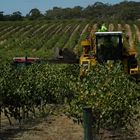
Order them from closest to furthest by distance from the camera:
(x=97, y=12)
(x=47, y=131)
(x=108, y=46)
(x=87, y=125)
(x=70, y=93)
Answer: (x=87, y=125) < (x=47, y=131) < (x=70, y=93) < (x=108, y=46) < (x=97, y=12)

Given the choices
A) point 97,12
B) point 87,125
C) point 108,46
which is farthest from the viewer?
point 97,12

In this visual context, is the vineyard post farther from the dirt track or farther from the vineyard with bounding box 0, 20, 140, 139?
the dirt track

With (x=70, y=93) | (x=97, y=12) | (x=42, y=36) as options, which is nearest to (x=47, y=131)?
(x=70, y=93)

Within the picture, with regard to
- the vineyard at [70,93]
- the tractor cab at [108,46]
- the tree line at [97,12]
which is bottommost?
the vineyard at [70,93]

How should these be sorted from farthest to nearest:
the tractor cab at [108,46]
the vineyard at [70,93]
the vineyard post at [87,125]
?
1. the tractor cab at [108,46]
2. the vineyard at [70,93]
3. the vineyard post at [87,125]

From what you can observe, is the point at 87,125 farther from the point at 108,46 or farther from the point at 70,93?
the point at 108,46

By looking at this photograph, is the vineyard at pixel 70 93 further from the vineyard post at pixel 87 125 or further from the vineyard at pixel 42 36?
A: the vineyard at pixel 42 36

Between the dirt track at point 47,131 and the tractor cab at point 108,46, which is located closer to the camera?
the dirt track at point 47,131

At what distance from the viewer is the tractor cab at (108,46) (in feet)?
56.5

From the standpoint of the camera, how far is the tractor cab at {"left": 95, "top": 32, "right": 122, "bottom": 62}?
1721 centimetres

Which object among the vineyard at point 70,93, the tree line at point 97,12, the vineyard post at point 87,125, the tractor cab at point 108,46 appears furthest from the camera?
the tree line at point 97,12

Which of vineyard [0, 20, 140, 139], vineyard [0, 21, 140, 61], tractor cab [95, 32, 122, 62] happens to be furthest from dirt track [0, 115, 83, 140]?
vineyard [0, 21, 140, 61]

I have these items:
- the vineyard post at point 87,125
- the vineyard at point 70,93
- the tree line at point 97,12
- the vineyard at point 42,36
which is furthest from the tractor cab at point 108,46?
the tree line at point 97,12

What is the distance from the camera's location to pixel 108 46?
56.8ft
